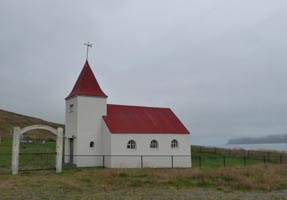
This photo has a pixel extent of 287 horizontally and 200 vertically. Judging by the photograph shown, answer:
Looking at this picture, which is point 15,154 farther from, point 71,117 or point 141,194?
point 141,194

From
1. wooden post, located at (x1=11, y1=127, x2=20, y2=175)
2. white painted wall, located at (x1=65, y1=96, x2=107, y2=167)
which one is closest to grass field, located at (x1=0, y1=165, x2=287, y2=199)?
wooden post, located at (x1=11, y1=127, x2=20, y2=175)

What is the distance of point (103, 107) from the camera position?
29312 millimetres

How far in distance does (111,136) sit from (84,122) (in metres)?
2.69

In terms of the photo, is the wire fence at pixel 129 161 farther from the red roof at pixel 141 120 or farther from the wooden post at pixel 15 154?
the wooden post at pixel 15 154

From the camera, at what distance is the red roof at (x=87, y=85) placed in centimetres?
2891

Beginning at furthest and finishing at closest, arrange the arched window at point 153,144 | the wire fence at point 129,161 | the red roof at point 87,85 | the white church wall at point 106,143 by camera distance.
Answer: the arched window at point 153,144 < the red roof at point 87,85 < the white church wall at point 106,143 < the wire fence at point 129,161

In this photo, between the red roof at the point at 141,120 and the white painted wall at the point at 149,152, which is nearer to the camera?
the white painted wall at the point at 149,152

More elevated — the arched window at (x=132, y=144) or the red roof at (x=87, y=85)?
the red roof at (x=87, y=85)

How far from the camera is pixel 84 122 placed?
28172 mm

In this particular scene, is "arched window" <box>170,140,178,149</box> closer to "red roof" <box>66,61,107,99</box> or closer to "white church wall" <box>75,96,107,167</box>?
"white church wall" <box>75,96,107,167</box>

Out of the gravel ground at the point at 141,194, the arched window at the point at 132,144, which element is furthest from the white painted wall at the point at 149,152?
the gravel ground at the point at 141,194

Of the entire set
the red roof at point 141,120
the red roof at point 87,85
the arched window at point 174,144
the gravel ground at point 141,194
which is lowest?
the gravel ground at point 141,194

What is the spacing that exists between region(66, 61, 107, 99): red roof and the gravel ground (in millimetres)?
14574

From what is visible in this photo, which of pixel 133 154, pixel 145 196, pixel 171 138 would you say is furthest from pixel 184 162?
pixel 145 196
